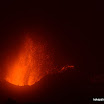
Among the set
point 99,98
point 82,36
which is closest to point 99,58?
point 82,36

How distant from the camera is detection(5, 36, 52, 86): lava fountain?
1351cm

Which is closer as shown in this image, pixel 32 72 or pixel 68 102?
pixel 68 102

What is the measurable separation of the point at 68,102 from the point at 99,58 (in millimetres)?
11041

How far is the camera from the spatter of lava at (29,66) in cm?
1352

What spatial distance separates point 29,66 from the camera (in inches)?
604

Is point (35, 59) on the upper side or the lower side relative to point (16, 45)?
lower

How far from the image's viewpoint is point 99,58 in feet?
63.8

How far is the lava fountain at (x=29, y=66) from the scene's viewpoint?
13512 millimetres

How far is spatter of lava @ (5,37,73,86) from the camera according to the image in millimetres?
13523

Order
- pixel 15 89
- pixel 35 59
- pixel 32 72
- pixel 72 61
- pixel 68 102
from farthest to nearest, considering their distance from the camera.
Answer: pixel 72 61
pixel 35 59
pixel 32 72
pixel 15 89
pixel 68 102

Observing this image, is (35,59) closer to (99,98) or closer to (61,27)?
(61,27)

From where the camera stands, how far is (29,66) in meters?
15.4

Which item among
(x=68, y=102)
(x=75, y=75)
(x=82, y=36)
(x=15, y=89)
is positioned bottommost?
(x=68, y=102)

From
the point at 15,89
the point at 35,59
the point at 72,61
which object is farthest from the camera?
the point at 72,61
